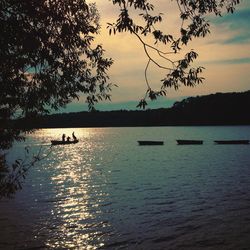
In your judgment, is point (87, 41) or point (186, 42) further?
point (87, 41)

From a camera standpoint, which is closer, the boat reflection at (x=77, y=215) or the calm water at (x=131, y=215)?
the calm water at (x=131, y=215)

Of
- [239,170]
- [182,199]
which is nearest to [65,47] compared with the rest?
[182,199]

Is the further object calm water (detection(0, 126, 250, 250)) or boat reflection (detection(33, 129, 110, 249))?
boat reflection (detection(33, 129, 110, 249))

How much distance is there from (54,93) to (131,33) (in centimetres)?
462

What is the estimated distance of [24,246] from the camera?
17531 mm

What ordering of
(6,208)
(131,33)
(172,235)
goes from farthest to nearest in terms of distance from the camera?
(6,208) < (172,235) < (131,33)

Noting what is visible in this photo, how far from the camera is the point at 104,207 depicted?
86.2ft

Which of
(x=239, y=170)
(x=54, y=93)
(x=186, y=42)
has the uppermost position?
(x=186, y=42)

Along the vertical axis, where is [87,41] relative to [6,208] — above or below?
above

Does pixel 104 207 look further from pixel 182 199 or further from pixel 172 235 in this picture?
pixel 172 235

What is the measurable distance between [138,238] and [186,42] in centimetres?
1036

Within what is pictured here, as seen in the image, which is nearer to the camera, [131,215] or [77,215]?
[131,215]

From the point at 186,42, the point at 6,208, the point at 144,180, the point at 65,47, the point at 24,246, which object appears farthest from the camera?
the point at 144,180

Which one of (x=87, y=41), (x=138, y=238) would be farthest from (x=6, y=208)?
(x=87, y=41)
